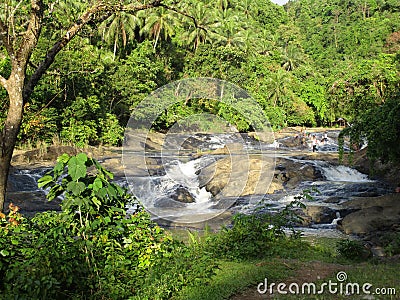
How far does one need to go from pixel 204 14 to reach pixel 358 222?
36948mm

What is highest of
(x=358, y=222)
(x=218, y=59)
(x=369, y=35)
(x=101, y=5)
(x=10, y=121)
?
(x=369, y=35)

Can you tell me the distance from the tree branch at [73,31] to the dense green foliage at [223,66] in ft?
1.54

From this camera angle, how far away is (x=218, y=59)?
43.2 meters

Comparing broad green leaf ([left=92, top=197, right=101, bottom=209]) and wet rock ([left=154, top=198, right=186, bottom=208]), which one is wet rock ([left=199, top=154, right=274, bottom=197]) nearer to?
wet rock ([left=154, top=198, right=186, bottom=208])

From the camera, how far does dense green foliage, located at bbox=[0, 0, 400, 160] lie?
16900 mm

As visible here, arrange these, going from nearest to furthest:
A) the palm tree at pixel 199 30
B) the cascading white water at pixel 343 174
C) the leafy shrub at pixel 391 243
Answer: the leafy shrub at pixel 391 243, the cascading white water at pixel 343 174, the palm tree at pixel 199 30

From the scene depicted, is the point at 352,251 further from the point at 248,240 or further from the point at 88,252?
the point at 88,252

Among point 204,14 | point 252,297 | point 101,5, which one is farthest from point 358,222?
point 204,14

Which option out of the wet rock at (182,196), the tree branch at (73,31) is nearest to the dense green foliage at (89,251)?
the tree branch at (73,31)

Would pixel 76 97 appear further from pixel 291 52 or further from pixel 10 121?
pixel 291 52

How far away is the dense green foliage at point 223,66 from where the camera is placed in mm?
16900

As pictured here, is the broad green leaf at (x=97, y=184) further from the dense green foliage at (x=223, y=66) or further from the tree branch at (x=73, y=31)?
the dense green foliage at (x=223, y=66)

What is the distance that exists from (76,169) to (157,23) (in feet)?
123

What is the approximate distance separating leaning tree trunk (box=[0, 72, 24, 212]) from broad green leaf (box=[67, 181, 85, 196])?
106cm
